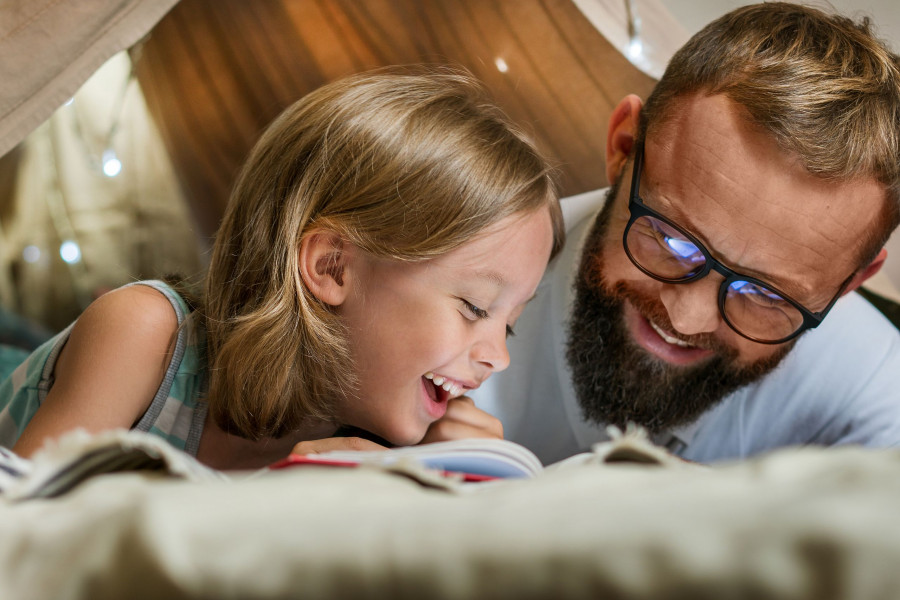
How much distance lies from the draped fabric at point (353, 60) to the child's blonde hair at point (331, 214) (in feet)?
1.06

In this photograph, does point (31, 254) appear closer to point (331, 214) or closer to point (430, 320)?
point (331, 214)

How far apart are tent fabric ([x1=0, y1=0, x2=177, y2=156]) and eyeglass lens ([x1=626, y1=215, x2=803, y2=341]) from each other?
0.84 m

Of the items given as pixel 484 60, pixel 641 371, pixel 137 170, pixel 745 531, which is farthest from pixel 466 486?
pixel 137 170

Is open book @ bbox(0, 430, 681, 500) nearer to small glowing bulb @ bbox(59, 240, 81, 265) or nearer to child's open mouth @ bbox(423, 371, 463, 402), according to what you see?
child's open mouth @ bbox(423, 371, 463, 402)

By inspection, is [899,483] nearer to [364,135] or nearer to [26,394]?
[364,135]

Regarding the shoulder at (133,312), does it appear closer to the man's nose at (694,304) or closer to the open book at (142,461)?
the open book at (142,461)

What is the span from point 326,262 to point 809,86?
0.68m

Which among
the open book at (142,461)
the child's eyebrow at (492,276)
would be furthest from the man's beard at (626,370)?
the open book at (142,461)

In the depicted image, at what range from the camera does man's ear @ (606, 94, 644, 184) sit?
1186mm

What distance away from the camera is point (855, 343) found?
131cm

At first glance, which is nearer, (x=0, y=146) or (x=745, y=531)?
(x=745, y=531)

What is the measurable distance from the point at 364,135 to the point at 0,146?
0.54m

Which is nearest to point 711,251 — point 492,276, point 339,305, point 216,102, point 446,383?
point 492,276

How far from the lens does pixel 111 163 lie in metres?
1.44
